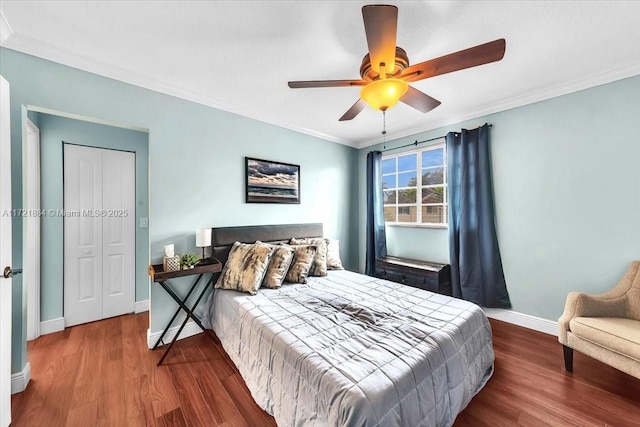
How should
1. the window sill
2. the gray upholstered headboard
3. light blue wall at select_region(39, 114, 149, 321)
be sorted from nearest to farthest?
light blue wall at select_region(39, 114, 149, 321), the gray upholstered headboard, the window sill

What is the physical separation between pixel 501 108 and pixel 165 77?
11.8ft

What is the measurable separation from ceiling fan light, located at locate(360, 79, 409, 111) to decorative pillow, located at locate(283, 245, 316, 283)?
68.1 inches

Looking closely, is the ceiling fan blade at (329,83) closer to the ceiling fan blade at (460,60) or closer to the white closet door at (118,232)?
the ceiling fan blade at (460,60)

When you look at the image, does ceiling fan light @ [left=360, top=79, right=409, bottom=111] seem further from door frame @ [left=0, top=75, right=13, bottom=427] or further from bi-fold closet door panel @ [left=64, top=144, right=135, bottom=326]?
bi-fold closet door panel @ [left=64, top=144, right=135, bottom=326]

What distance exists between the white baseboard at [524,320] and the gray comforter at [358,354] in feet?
4.10

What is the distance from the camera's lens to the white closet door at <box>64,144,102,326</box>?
9.09ft

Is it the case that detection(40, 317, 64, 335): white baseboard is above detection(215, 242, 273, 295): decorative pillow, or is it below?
below

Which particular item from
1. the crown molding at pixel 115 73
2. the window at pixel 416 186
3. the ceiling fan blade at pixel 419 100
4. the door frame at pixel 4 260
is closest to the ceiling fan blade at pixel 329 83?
the ceiling fan blade at pixel 419 100

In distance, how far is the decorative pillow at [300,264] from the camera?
2.67 meters

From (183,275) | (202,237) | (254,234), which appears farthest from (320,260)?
(183,275)

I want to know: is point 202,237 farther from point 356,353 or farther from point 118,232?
point 356,353

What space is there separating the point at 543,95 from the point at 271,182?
3.17 m

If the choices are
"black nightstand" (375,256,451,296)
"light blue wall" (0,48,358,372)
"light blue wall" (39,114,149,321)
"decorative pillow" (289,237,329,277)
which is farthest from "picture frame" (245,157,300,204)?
"light blue wall" (39,114,149,321)

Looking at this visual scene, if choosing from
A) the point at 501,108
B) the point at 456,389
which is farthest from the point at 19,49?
the point at 501,108
